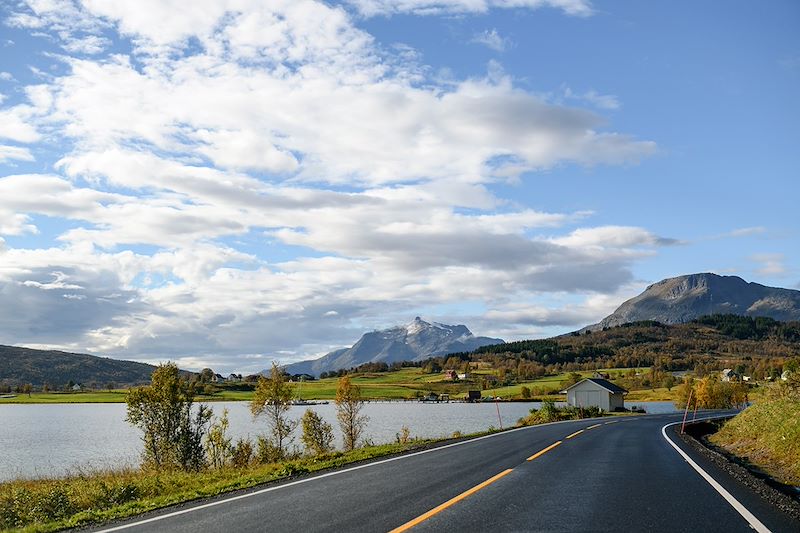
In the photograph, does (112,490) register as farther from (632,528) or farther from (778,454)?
(778,454)

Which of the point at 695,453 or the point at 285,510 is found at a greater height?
the point at 285,510

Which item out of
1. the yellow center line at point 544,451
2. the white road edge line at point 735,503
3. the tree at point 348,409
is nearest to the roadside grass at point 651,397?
the tree at point 348,409

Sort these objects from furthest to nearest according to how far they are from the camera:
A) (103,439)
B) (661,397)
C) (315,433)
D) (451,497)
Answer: (661,397), (103,439), (315,433), (451,497)

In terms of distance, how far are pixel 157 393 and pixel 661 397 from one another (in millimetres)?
121206

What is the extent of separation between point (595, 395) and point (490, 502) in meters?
85.7

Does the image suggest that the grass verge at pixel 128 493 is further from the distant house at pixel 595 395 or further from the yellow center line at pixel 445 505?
the distant house at pixel 595 395

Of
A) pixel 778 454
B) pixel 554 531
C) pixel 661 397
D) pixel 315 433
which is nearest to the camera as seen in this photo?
pixel 554 531

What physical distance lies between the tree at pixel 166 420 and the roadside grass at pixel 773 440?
3475 centimetres

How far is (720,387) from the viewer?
96.8 meters

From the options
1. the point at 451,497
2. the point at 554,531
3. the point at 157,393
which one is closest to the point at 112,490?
the point at 451,497

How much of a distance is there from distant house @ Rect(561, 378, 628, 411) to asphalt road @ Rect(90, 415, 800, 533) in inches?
3039

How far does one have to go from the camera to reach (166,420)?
46969mm

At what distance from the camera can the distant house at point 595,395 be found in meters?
90.7

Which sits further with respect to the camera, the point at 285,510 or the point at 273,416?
the point at 273,416
